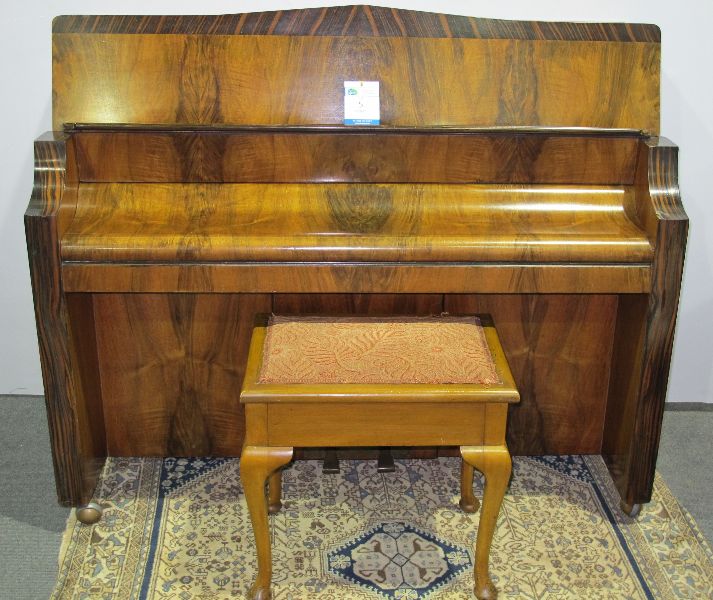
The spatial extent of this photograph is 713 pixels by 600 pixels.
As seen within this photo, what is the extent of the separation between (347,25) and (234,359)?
854 millimetres

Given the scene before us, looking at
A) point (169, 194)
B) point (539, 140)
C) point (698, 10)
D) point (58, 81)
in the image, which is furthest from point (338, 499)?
point (698, 10)

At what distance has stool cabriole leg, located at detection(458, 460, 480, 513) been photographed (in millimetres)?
2146

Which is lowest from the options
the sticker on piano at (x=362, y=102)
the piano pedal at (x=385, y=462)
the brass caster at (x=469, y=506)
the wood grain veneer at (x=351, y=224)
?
the brass caster at (x=469, y=506)

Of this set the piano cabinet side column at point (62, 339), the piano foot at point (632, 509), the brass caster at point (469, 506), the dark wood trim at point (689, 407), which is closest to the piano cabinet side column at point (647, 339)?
the piano foot at point (632, 509)

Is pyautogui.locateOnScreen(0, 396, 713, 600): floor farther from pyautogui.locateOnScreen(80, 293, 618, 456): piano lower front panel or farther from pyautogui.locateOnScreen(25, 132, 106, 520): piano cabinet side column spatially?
pyautogui.locateOnScreen(80, 293, 618, 456): piano lower front panel

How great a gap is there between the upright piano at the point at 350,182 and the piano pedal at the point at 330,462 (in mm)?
404

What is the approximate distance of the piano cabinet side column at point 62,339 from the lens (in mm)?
1823

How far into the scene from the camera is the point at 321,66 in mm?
2031

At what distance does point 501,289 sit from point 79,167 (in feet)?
3.22

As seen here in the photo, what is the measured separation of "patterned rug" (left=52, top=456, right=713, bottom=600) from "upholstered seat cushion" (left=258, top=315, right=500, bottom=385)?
0.53 meters

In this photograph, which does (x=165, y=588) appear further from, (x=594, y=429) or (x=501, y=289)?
(x=594, y=429)

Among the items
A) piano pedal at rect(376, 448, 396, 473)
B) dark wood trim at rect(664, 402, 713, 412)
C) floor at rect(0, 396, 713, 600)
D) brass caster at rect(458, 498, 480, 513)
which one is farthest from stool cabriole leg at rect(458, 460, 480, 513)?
dark wood trim at rect(664, 402, 713, 412)

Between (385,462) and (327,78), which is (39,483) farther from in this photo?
(327,78)

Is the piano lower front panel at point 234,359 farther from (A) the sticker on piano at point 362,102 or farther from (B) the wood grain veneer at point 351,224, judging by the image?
(A) the sticker on piano at point 362,102
